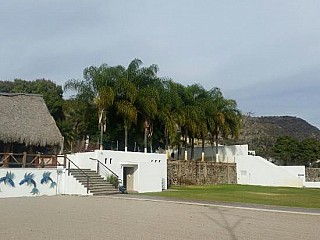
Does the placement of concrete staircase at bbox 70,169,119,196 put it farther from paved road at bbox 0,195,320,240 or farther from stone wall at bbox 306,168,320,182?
stone wall at bbox 306,168,320,182

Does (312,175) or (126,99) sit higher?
(126,99)

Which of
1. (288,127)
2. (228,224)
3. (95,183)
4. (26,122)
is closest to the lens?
(228,224)

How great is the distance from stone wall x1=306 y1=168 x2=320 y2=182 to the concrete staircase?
3314cm

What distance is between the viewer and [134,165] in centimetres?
3253

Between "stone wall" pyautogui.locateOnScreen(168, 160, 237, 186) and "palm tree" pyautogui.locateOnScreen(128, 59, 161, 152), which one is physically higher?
"palm tree" pyautogui.locateOnScreen(128, 59, 161, 152)

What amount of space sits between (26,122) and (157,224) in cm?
2234

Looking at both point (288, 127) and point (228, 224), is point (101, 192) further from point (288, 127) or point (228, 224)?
point (288, 127)

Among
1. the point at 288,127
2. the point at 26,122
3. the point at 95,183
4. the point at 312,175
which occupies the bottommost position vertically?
the point at 95,183

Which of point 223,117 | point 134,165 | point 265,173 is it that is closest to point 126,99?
point 134,165

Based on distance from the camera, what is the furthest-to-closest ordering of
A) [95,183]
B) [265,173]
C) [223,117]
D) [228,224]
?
[265,173], [223,117], [95,183], [228,224]

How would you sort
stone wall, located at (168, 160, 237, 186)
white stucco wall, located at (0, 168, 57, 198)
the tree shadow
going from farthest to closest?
stone wall, located at (168, 160, 237, 186) → white stucco wall, located at (0, 168, 57, 198) → the tree shadow

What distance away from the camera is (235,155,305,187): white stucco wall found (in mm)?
50906

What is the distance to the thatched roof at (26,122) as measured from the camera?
31500 mm

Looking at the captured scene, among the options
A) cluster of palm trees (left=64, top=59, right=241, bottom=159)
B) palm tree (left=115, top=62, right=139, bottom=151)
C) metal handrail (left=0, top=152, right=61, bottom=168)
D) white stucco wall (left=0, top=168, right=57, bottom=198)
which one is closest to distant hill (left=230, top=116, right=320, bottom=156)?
cluster of palm trees (left=64, top=59, right=241, bottom=159)
